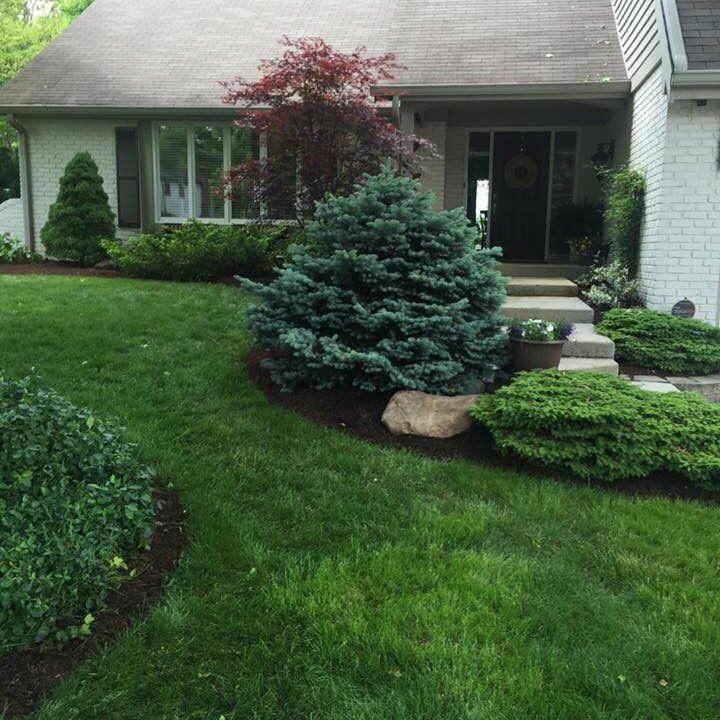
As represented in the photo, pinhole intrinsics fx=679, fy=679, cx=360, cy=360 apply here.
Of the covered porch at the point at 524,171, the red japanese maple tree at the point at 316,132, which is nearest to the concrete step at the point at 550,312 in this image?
the red japanese maple tree at the point at 316,132

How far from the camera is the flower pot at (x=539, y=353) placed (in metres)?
4.93

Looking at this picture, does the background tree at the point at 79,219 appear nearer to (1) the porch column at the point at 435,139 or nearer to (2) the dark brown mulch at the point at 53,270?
(2) the dark brown mulch at the point at 53,270

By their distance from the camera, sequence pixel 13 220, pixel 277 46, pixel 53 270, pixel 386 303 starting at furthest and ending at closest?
pixel 13 220 → pixel 277 46 → pixel 53 270 → pixel 386 303

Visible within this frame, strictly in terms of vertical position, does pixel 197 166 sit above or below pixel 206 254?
above

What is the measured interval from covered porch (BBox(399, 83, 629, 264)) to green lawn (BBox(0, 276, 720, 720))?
743cm

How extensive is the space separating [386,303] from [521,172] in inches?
292

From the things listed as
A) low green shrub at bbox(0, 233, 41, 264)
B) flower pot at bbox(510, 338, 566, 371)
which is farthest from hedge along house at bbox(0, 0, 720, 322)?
flower pot at bbox(510, 338, 566, 371)

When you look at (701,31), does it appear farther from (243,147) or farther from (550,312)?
(243,147)

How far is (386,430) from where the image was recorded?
4457 millimetres

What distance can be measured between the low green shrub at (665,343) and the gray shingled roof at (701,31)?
7.79 ft

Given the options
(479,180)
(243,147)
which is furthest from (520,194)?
(243,147)

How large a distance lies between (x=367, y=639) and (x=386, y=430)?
214 centimetres

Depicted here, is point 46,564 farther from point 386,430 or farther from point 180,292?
point 180,292

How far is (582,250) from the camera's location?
32.8ft
